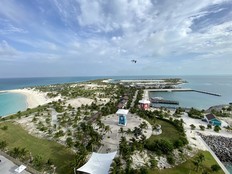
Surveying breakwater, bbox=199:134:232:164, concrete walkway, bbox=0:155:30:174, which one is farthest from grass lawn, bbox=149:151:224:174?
concrete walkway, bbox=0:155:30:174

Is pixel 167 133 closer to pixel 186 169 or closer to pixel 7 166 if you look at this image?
pixel 186 169

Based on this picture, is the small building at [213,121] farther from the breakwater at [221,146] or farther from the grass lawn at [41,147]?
the grass lawn at [41,147]

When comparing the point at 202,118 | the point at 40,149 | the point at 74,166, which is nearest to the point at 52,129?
the point at 40,149

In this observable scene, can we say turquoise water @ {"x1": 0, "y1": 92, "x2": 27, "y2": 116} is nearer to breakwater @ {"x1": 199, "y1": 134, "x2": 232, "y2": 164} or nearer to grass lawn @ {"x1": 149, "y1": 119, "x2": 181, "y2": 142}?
grass lawn @ {"x1": 149, "y1": 119, "x2": 181, "y2": 142}

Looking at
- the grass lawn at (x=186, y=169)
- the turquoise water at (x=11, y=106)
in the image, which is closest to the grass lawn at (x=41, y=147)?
the grass lawn at (x=186, y=169)

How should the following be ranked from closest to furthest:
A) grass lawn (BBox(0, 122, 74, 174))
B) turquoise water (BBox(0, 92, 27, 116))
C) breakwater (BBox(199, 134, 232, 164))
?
1. grass lawn (BBox(0, 122, 74, 174))
2. breakwater (BBox(199, 134, 232, 164))
3. turquoise water (BBox(0, 92, 27, 116))

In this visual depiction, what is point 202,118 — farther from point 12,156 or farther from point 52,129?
point 12,156
